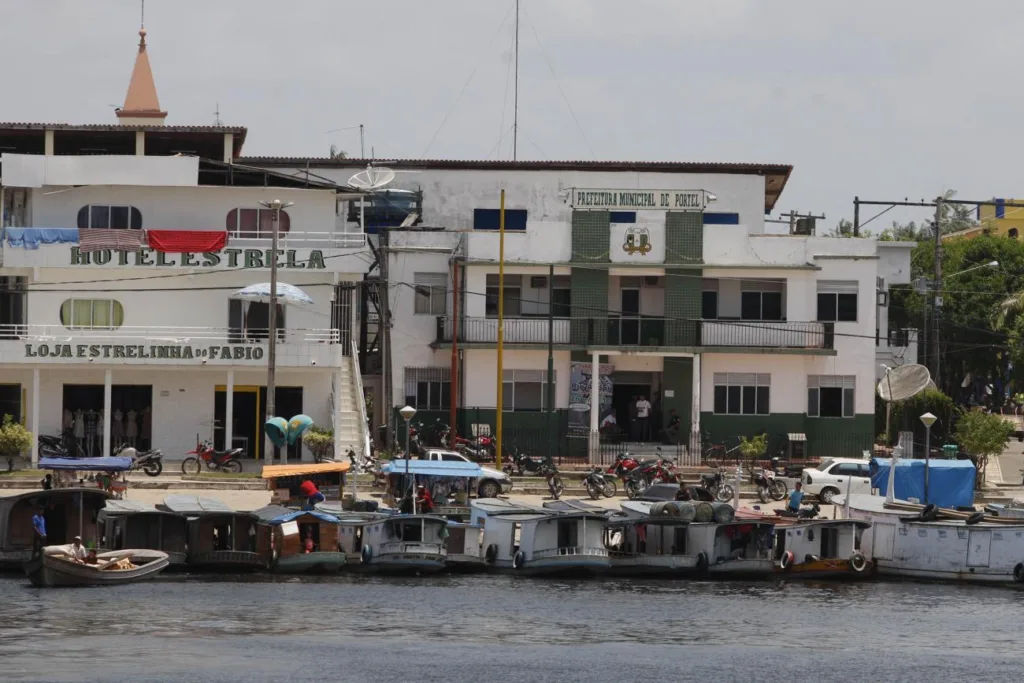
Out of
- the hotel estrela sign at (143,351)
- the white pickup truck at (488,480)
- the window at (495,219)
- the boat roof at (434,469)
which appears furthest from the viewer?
the window at (495,219)

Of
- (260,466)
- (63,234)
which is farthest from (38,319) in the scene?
(260,466)

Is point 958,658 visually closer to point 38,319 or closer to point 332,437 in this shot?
point 332,437

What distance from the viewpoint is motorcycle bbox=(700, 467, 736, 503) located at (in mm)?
54688

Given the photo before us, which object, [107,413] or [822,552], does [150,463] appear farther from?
[822,552]

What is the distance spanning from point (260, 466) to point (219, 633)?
21440mm

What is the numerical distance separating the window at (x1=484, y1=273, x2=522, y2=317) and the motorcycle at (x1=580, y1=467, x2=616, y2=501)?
1095 centimetres

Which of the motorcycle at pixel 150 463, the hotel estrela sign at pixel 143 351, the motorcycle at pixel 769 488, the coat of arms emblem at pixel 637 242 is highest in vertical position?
the coat of arms emblem at pixel 637 242

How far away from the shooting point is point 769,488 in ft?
184

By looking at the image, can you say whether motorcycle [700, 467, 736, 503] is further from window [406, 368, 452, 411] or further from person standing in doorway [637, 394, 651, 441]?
window [406, 368, 452, 411]

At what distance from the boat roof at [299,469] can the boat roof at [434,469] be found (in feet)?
4.24

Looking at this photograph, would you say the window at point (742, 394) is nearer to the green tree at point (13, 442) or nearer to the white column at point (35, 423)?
the white column at point (35, 423)

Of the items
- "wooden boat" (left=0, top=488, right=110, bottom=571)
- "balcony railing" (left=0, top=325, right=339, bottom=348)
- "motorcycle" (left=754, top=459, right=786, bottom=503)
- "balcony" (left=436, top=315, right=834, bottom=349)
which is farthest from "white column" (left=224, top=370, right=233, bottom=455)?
"motorcycle" (left=754, top=459, right=786, bottom=503)

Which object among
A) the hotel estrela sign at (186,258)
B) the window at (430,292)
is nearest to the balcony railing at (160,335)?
the hotel estrela sign at (186,258)

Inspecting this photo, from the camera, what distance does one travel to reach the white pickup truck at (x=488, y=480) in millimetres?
53594
